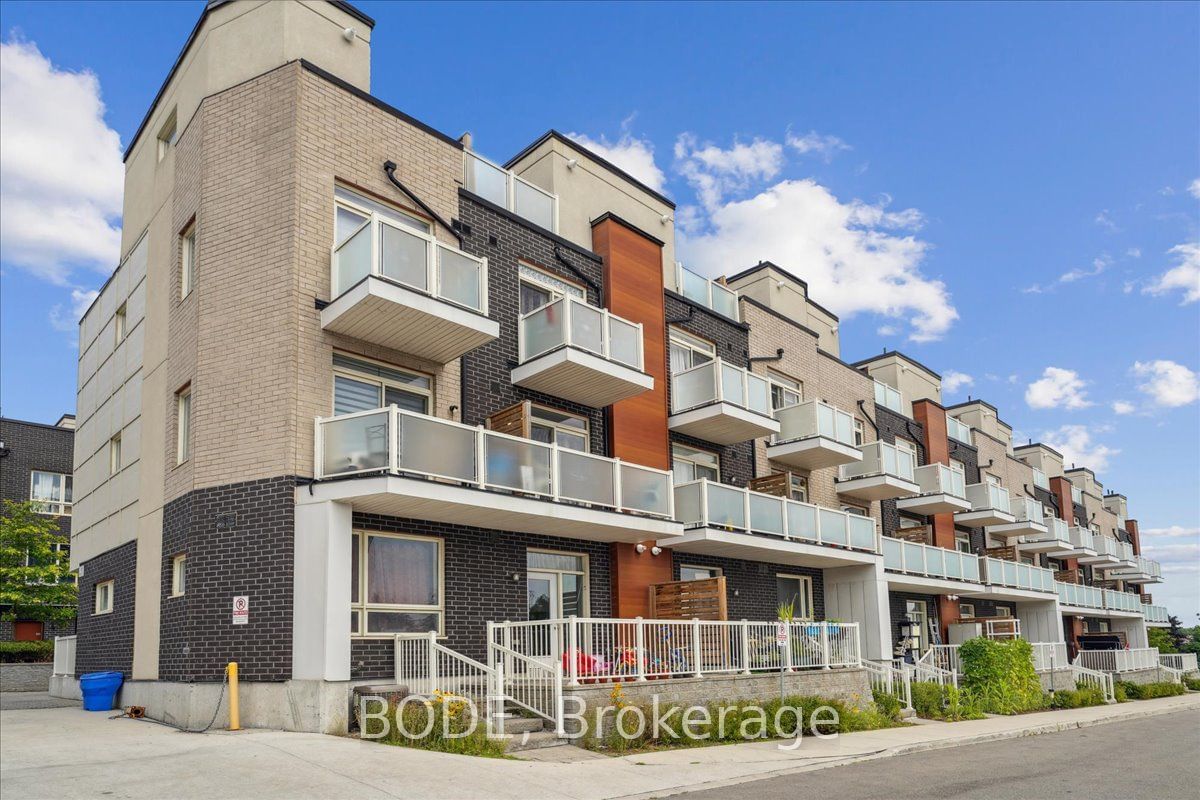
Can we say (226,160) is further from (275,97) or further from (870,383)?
(870,383)

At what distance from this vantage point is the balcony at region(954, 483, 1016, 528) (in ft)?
127

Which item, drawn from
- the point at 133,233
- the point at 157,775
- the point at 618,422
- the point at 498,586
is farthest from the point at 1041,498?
the point at 157,775

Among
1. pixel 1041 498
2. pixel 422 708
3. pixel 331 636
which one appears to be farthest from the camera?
pixel 1041 498

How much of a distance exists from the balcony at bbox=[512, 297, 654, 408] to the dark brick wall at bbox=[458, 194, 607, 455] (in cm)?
27

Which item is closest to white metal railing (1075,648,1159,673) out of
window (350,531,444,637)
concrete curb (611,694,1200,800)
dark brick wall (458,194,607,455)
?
concrete curb (611,694,1200,800)

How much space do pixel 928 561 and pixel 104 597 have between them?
23.4m

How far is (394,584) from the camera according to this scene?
16.7 meters

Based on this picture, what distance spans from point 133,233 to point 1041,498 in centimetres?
4596

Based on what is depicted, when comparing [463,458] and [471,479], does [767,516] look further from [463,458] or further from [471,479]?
[463,458]

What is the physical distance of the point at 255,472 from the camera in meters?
15.9

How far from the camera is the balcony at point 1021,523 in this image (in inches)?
1665

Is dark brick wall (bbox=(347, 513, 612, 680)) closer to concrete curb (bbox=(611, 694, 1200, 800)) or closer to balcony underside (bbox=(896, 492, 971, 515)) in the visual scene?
concrete curb (bbox=(611, 694, 1200, 800))

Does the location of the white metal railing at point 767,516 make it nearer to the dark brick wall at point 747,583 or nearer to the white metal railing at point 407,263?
the dark brick wall at point 747,583

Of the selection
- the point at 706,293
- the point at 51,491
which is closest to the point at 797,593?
the point at 706,293
